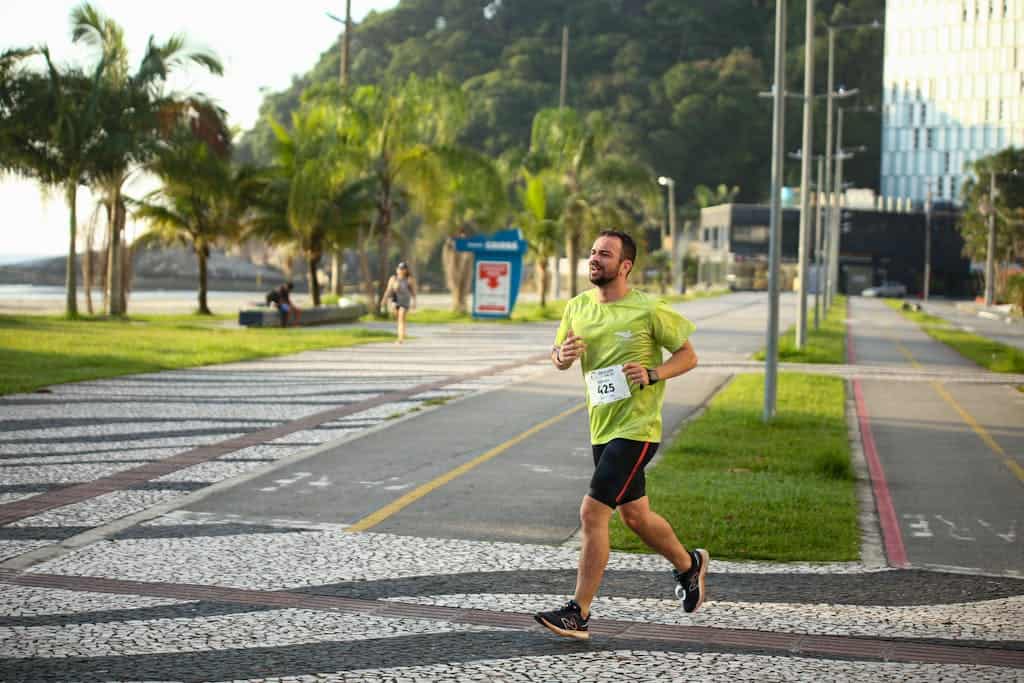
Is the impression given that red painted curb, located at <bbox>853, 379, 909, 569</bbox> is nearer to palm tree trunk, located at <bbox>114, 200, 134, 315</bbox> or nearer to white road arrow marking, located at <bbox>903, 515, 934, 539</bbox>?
white road arrow marking, located at <bbox>903, 515, 934, 539</bbox>

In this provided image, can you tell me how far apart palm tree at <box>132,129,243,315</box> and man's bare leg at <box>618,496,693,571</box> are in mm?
29581

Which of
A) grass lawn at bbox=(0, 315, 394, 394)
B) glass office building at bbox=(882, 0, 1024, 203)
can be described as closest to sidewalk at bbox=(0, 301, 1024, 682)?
grass lawn at bbox=(0, 315, 394, 394)

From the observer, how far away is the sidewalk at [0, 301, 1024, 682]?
18.9ft

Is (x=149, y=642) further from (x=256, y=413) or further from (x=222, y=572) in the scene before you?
(x=256, y=413)

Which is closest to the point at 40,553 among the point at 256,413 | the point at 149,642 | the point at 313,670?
the point at 149,642

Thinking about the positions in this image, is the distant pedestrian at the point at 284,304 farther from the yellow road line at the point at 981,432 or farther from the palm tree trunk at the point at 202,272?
the yellow road line at the point at 981,432

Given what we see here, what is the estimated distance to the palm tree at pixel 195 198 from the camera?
34500 mm

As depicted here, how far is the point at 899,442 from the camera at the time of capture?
1427cm

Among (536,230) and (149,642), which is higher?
(536,230)

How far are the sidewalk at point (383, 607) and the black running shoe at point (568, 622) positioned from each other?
6 cm

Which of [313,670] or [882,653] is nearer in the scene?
[313,670]

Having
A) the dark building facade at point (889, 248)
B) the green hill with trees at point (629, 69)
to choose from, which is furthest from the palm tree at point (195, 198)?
the dark building facade at point (889, 248)

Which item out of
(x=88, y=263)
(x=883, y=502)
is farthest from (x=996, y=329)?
(x=883, y=502)

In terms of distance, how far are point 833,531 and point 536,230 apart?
39.3 meters
